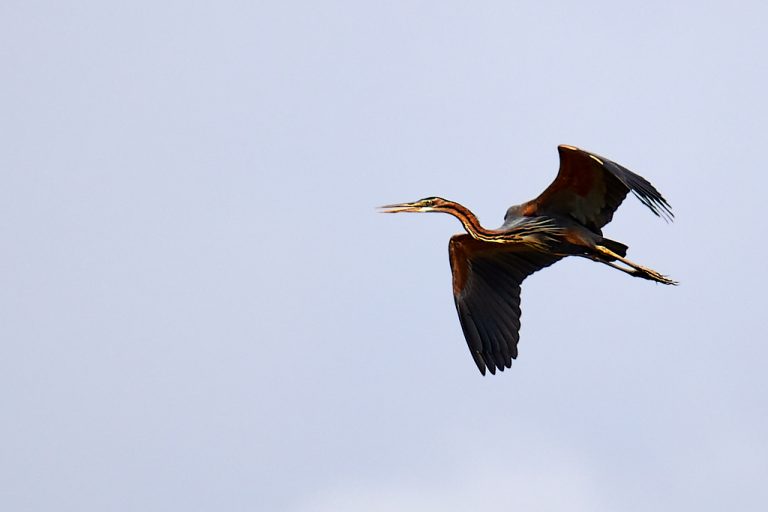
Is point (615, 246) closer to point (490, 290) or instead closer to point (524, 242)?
point (524, 242)

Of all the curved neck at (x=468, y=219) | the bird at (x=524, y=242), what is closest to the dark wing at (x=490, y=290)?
the bird at (x=524, y=242)

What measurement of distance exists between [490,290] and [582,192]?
1988mm

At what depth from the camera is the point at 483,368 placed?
Answer: 1625 centimetres

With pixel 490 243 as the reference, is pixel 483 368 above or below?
below

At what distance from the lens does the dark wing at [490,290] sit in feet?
54.0

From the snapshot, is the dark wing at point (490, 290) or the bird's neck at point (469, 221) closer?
the bird's neck at point (469, 221)

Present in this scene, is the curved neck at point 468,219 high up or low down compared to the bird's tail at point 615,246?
up

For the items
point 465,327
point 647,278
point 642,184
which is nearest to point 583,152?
point 642,184

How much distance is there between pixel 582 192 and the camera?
51.0 feet

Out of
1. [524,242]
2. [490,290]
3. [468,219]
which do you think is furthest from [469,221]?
[490,290]

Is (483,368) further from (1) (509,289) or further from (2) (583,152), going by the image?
(2) (583,152)

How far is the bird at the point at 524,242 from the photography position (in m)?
15.2

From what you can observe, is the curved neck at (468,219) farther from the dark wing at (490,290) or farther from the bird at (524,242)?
the dark wing at (490,290)

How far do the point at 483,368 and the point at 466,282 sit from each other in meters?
1.26
